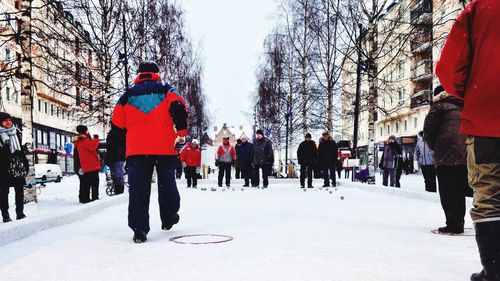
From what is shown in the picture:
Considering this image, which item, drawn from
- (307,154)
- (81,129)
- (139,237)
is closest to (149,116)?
(139,237)

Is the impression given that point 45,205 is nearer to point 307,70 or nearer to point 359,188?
point 359,188

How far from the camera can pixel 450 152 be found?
672cm

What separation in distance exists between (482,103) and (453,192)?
335 centimetres

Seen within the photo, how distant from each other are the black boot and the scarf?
672cm

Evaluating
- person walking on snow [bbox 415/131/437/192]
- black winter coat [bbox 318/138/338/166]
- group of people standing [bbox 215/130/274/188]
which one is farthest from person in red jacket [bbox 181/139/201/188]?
person walking on snow [bbox 415/131/437/192]

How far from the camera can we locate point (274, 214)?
907cm

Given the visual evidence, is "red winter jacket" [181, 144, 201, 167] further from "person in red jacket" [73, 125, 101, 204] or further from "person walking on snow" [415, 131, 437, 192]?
"person walking on snow" [415, 131, 437, 192]

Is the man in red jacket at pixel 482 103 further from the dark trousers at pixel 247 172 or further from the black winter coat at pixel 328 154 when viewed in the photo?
the dark trousers at pixel 247 172

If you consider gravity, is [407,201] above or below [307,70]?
below

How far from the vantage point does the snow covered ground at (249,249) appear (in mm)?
4309

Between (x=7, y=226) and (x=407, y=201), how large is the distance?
8210 mm

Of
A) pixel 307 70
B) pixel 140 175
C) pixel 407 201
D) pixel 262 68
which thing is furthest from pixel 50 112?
pixel 140 175

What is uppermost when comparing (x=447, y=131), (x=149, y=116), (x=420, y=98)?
(x=420, y=98)

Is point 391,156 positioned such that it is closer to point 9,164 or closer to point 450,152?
point 450,152
